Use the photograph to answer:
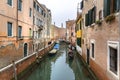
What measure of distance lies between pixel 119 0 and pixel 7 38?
7673 millimetres

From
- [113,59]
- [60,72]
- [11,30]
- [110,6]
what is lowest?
[60,72]

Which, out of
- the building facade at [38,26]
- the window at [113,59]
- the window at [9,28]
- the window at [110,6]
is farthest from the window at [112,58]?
the building facade at [38,26]

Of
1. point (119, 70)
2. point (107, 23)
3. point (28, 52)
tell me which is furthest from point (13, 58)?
point (119, 70)

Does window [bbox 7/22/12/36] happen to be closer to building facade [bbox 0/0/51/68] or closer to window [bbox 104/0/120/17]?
building facade [bbox 0/0/51/68]

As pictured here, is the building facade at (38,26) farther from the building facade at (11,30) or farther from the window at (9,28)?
the window at (9,28)

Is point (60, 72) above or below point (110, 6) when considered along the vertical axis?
below

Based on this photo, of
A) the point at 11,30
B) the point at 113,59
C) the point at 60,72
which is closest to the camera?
the point at 113,59

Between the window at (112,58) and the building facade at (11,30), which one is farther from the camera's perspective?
the building facade at (11,30)

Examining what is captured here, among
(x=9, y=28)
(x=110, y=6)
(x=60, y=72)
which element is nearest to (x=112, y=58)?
(x=110, y=6)

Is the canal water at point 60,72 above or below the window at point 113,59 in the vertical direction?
below

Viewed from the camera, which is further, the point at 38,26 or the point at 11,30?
the point at 38,26

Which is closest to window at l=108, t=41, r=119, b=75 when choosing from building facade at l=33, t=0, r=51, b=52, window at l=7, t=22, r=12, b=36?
window at l=7, t=22, r=12, b=36

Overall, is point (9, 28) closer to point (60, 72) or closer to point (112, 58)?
point (60, 72)

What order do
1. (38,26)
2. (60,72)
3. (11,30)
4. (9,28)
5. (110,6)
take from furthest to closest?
(38,26), (60,72), (11,30), (9,28), (110,6)
